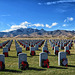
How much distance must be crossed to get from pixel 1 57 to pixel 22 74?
2367mm

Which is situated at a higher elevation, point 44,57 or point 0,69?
point 44,57

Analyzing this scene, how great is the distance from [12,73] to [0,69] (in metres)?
1.30

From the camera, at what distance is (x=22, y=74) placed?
28.4 feet

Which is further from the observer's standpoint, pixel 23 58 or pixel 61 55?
pixel 61 55

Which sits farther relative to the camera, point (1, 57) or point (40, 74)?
point (1, 57)

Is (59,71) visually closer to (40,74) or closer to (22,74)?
(40,74)

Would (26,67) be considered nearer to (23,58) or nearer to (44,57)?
(23,58)

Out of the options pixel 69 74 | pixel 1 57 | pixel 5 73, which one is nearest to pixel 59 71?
pixel 69 74

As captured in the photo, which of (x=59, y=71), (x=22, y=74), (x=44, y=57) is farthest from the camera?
(x=44, y=57)

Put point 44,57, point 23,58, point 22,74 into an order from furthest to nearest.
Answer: point 44,57
point 23,58
point 22,74

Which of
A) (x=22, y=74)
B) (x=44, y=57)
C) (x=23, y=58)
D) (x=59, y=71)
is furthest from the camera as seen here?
(x=44, y=57)

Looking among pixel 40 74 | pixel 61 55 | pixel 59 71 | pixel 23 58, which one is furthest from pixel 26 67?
pixel 61 55

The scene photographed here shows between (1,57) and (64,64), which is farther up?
(1,57)

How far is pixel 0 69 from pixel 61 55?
17.9 feet
